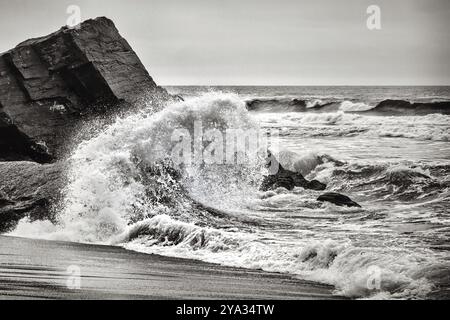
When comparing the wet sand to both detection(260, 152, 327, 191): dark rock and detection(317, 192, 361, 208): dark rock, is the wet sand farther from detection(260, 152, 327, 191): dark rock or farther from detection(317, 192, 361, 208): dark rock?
detection(260, 152, 327, 191): dark rock

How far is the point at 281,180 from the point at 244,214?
344 cm

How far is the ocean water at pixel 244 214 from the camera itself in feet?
27.1

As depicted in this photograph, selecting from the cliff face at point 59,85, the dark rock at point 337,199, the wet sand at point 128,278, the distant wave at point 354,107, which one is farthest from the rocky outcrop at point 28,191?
the distant wave at point 354,107

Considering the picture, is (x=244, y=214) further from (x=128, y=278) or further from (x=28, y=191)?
(x=128, y=278)

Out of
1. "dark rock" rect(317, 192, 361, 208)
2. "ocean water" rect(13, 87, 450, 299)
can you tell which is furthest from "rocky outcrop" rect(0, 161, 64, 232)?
"dark rock" rect(317, 192, 361, 208)

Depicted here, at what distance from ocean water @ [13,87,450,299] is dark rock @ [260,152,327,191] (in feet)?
1.13

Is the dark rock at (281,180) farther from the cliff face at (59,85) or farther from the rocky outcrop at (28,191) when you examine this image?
the rocky outcrop at (28,191)

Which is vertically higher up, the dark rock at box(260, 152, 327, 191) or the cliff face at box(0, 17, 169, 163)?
the cliff face at box(0, 17, 169, 163)

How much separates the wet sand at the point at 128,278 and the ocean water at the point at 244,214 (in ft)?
1.29

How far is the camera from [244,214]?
490 inches

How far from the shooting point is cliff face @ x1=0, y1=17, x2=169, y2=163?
14359 millimetres

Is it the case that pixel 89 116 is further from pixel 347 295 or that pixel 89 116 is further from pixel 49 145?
pixel 347 295

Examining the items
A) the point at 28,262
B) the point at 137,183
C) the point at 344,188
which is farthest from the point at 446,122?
the point at 28,262

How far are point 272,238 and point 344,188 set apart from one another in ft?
24.0
